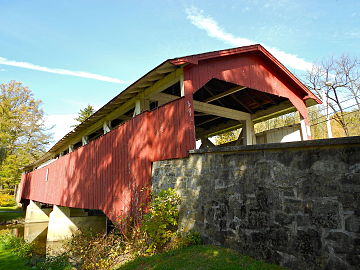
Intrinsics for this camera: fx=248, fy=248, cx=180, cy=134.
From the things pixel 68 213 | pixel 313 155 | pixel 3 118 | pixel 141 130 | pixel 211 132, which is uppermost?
pixel 3 118

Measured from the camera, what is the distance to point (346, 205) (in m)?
3.00

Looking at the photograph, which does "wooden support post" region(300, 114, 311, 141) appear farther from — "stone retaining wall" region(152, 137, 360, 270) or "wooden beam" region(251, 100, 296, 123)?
"stone retaining wall" region(152, 137, 360, 270)

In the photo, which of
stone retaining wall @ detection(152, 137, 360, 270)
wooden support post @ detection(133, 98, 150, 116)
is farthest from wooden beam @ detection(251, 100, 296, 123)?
stone retaining wall @ detection(152, 137, 360, 270)

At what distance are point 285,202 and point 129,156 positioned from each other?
4660 mm

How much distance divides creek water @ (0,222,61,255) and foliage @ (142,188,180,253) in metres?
8.81

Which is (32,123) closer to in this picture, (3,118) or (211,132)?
(3,118)

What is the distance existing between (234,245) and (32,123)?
30.3 metres

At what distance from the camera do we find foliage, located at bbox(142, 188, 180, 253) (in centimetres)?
537

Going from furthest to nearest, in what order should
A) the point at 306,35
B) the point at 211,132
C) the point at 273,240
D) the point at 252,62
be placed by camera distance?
the point at 306,35 → the point at 211,132 → the point at 252,62 → the point at 273,240

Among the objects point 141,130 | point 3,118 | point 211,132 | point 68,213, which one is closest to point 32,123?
point 3,118

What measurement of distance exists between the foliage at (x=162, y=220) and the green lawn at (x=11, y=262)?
18.4 ft

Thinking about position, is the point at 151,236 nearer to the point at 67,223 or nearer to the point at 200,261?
the point at 200,261

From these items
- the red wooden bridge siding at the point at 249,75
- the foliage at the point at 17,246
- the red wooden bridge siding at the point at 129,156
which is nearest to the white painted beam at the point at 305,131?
the red wooden bridge siding at the point at 249,75

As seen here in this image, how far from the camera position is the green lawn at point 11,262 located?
835 centimetres
